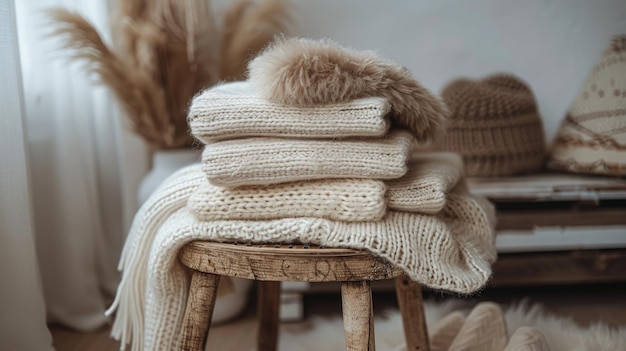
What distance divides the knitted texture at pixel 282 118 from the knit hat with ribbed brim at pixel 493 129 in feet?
2.67

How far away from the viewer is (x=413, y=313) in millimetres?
952

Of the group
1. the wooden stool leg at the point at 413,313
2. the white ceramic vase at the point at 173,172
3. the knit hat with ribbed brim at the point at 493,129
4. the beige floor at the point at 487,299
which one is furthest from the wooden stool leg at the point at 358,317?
the knit hat with ribbed brim at the point at 493,129

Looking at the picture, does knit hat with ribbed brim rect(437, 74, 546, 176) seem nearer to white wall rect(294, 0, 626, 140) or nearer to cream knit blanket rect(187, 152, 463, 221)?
white wall rect(294, 0, 626, 140)

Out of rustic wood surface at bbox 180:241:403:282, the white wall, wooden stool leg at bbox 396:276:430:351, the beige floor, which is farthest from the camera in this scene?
the white wall

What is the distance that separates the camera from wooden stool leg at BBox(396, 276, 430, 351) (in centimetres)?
94

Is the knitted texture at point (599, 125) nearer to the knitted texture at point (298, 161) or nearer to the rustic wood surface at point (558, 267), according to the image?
the rustic wood surface at point (558, 267)

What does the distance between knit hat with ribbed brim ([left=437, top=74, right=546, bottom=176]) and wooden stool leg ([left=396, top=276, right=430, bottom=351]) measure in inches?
23.5

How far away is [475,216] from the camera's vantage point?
0.77 metres

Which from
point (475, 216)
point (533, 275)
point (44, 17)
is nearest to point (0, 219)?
point (44, 17)

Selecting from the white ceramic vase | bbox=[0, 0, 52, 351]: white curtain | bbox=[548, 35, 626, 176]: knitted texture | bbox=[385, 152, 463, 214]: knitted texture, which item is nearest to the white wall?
bbox=[548, 35, 626, 176]: knitted texture

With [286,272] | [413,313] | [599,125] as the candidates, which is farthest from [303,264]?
[599,125]

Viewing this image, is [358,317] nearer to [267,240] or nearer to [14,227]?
[267,240]

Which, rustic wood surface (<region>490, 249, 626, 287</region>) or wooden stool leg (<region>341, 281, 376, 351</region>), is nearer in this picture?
wooden stool leg (<region>341, 281, 376, 351</region>)

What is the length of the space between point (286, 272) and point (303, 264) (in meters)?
0.02
